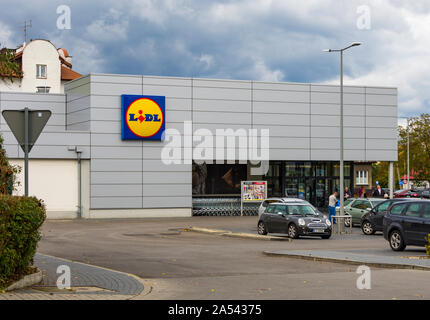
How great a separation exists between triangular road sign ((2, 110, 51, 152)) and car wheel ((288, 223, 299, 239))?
16409mm

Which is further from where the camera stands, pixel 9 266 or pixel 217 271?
pixel 217 271

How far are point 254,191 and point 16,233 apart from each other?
34.4m

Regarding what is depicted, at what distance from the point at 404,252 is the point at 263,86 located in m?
26.1

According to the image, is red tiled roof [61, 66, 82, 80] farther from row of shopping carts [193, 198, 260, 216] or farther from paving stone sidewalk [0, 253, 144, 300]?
paving stone sidewalk [0, 253, 144, 300]

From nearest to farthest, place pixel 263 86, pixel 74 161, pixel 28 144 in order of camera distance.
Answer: pixel 28 144 → pixel 74 161 → pixel 263 86

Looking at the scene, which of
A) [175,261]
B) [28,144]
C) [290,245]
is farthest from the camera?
[290,245]

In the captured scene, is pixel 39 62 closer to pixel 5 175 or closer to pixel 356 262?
pixel 356 262

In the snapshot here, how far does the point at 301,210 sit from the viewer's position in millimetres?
27891

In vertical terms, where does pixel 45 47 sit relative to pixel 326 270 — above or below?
above

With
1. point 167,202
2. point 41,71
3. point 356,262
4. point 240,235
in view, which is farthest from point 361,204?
point 41,71

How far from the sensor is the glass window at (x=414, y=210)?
2043 cm
